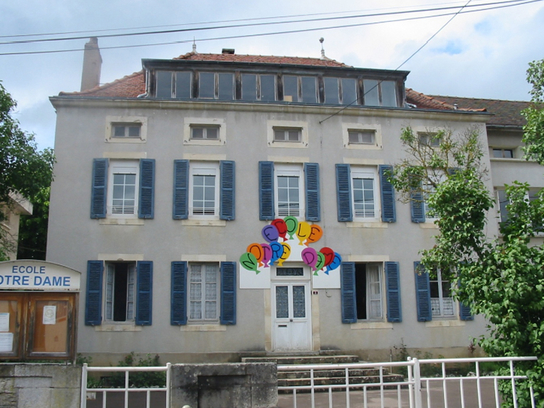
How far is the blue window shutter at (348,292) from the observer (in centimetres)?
1519

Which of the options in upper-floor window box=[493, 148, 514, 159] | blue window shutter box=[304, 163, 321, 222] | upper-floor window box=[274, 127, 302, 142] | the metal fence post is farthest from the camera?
upper-floor window box=[493, 148, 514, 159]

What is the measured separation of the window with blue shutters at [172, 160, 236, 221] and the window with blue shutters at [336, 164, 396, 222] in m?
3.12

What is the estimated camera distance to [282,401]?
11102 mm

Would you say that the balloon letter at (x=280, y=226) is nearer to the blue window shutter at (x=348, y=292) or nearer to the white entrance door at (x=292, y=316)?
the white entrance door at (x=292, y=316)

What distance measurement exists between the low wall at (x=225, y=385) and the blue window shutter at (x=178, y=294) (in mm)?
8663

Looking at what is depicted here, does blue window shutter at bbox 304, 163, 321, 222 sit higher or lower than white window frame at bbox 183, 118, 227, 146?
lower

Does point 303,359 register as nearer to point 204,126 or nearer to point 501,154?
point 204,126

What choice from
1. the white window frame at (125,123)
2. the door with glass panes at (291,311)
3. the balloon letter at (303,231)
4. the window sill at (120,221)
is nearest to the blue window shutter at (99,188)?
the window sill at (120,221)

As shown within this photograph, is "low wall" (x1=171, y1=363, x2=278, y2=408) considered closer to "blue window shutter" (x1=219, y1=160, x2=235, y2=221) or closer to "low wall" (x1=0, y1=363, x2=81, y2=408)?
"low wall" (x1=0, y1=363, x2=81, y2=408)

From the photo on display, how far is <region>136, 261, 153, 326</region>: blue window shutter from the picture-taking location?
14438 millimetres

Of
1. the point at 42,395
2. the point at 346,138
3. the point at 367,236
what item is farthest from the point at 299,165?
the point at 42,395

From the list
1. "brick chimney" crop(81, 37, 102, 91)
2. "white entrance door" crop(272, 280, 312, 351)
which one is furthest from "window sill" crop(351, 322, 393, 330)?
"brick chimney" crop(81, 37, 102, 91)

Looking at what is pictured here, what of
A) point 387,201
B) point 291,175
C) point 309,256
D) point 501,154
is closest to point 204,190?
point 291,175

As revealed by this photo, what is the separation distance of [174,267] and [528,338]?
9551 mm
